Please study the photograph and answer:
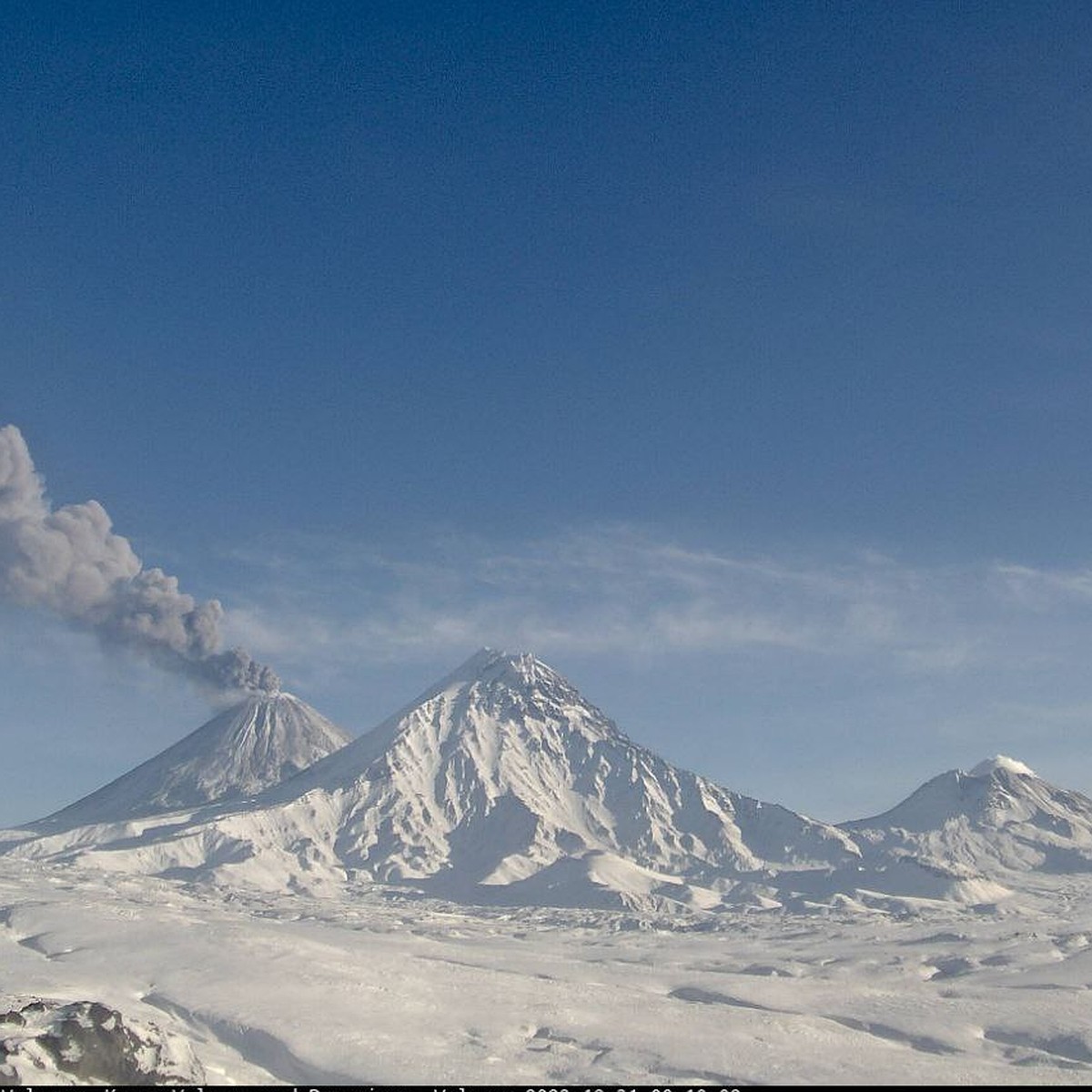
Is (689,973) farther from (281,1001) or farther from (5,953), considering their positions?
(5,953)

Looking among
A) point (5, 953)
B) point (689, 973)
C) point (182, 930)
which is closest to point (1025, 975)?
point (689, 973)

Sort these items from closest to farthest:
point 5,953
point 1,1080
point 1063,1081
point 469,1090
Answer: point 1,1080, point 469,1090, point 1063,1081, point 5,953

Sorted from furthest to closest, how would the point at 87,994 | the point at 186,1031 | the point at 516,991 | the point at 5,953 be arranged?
the point at 5,953 → the point at 516,991 → the point at 87,994 → the point at 186,1031

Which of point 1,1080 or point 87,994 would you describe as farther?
point 87,994

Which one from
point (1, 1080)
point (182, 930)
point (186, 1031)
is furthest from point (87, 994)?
point (1, 1080)

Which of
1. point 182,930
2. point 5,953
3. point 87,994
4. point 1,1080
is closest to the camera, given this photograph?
point 1,1080

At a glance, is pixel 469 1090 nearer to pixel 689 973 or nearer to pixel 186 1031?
pixel 186 1031

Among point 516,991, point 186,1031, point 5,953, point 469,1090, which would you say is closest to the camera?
point 469,1090

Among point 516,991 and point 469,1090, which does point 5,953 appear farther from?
point 469,1090

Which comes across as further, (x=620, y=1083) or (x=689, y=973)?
(x=689, y=973)
